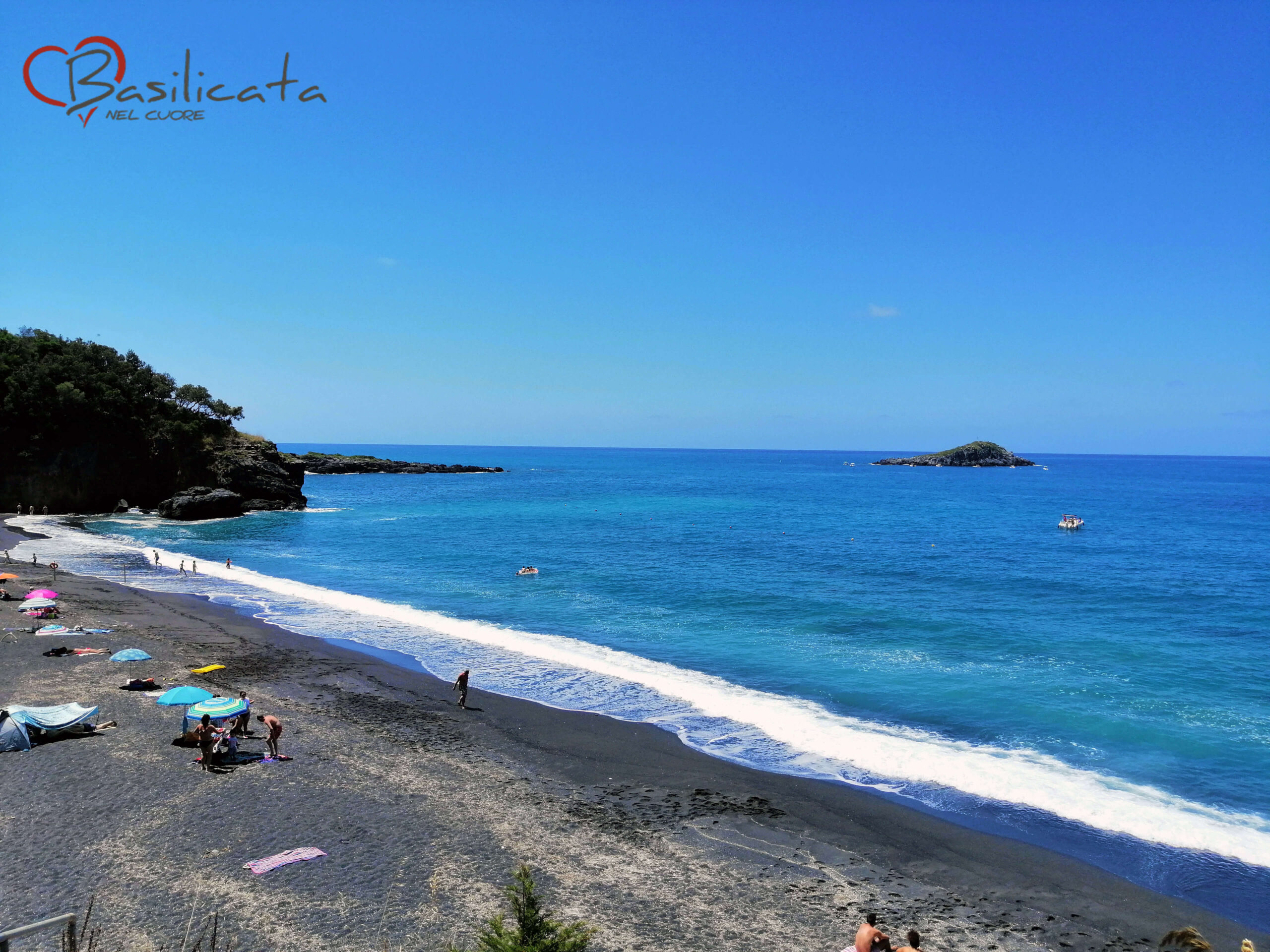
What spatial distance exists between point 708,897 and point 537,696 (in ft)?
42.2

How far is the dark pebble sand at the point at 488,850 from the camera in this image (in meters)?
12.3

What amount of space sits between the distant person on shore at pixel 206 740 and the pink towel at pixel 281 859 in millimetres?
5264

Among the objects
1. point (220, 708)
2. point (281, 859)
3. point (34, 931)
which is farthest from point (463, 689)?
point (34, 931)

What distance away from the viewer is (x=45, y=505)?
72188 mm

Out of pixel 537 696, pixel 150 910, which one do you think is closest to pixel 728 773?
pixel 537 696

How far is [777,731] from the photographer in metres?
22.5

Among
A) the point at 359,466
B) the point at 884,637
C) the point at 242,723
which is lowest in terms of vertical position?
the point at 884,637

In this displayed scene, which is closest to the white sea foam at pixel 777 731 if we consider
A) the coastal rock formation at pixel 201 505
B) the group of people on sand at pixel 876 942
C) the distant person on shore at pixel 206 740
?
the group of people on sand at pixel 876 942

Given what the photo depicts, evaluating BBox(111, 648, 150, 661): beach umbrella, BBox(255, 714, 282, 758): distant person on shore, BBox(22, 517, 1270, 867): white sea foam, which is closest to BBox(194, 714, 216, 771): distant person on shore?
BBox(255, 714, 282, 758): distant person on shore

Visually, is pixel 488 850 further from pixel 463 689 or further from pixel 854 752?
pixel 854 752

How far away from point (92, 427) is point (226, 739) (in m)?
70.7

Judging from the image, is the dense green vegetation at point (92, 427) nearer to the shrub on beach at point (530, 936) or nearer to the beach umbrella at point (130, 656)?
the beach umbrella at point (130, 656)

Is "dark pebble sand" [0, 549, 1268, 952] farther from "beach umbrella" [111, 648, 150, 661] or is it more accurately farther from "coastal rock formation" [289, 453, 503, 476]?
"coastal rock formation" [289, 453, 503, 476]

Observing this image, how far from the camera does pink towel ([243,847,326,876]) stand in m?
13.4
